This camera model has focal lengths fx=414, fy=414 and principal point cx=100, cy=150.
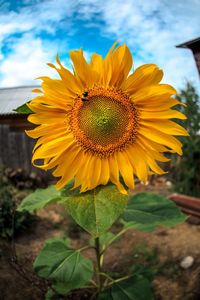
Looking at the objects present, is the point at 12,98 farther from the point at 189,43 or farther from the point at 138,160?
the point at 189,43

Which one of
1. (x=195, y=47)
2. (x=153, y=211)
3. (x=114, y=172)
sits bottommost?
(x=153, y=211)

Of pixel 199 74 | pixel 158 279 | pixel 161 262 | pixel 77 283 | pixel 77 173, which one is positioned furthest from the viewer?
pixel 161 262

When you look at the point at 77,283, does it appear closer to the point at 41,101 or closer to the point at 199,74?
the point at 41,101

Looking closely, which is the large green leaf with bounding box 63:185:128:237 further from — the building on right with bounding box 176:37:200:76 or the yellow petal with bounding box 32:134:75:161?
the building on right with bounding box 176:37:200:76

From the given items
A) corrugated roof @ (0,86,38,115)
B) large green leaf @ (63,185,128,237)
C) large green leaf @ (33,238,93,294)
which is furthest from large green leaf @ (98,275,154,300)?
corrugated roof @ (0,86,38,115)

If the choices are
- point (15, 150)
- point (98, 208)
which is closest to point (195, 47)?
point (98, 208)

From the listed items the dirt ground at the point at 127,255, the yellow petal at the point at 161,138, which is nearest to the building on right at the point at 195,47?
the yellow petal at the point at 161,138

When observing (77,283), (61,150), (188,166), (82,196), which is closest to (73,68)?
(61,150)
